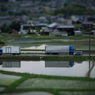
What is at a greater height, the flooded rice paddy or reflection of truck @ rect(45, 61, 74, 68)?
the flooded rice paddy

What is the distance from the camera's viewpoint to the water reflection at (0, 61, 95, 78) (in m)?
7.90

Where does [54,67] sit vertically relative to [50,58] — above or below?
below

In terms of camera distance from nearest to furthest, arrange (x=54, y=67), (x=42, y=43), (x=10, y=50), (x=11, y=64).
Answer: (x=54, y=67) → (x=11, y=64) → (x=10, y=50) → (x=42, y=43)

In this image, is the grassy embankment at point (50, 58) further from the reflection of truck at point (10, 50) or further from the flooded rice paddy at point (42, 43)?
the flooded rice paddy at point (42, 43)

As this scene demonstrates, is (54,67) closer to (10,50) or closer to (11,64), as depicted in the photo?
(11,64)

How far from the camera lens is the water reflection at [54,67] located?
790 cm

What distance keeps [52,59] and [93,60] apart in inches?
56.9

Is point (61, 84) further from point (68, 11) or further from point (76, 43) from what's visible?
point (68, 11)

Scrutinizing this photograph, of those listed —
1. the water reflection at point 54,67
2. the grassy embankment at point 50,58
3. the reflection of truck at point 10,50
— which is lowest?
the water reflection at point 54,67

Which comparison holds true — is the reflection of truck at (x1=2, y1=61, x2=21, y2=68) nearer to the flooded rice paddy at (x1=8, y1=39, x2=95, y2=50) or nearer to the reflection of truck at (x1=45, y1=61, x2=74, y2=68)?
the reflection of truck at (x1=45, y1=61, x2=74, y2=68)

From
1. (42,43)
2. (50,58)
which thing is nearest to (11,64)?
(50,58)

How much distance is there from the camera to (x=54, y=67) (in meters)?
8.63

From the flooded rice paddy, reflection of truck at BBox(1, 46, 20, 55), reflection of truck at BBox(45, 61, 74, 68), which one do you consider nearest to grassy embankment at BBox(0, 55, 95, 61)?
reflection of truck at BBox(45, 61, 74, 68)

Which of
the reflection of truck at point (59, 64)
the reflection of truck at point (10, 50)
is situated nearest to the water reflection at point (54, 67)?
the reflection of truck at point (59, 64)
